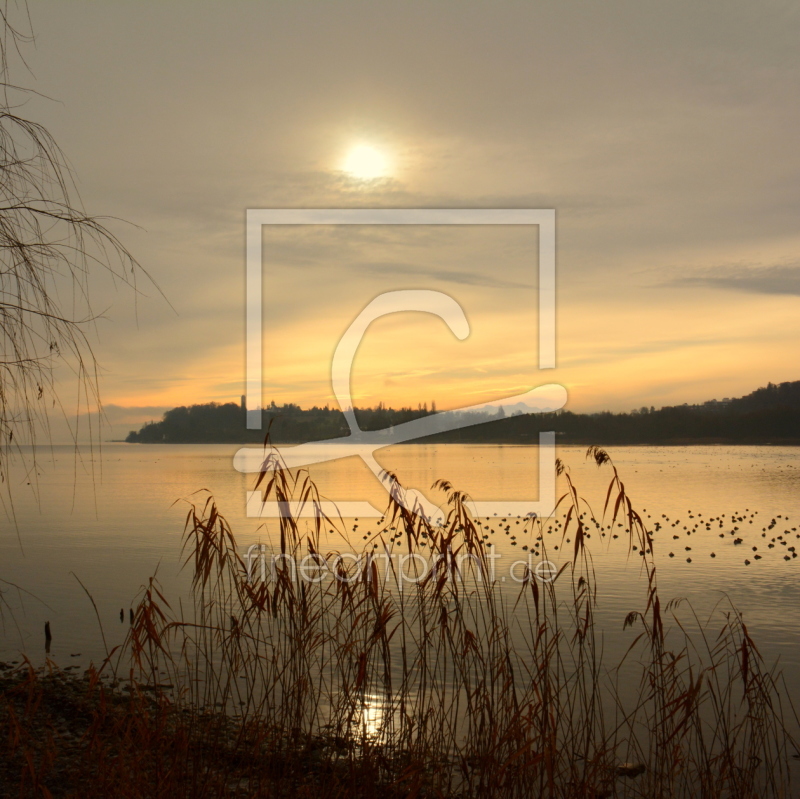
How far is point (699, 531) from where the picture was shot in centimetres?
1814

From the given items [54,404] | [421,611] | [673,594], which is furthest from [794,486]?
[54,404]

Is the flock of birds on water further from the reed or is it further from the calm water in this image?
the reed

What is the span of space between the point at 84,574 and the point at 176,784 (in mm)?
10552

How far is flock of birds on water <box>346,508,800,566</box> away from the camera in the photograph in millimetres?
15415

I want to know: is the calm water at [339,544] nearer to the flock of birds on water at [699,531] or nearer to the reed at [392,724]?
the flock of birds on water at [699,531]

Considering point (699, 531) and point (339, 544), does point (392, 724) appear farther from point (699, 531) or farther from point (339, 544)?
point (699, 531)

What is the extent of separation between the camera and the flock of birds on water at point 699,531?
607 inches

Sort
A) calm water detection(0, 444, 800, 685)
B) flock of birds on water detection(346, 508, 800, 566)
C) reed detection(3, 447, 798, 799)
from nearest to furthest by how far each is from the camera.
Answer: reed detection(3, 447, 798, 799), calm water detection(0, 444, 800, 685), flock of birds on water detection(346, 508, 800, 566)

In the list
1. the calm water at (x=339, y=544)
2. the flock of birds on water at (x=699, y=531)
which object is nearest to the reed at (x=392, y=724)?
the calm water at (x=339, y=544)

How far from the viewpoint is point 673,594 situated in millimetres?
11586

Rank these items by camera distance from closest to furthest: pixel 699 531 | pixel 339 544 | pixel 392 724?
pixel 392 724
pixel 339 544
pixel 699 531

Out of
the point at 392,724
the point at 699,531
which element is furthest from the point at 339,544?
the point at 699,531

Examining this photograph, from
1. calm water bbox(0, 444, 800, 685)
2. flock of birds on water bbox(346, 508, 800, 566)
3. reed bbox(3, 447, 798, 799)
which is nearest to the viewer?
reed bbox(3, 447, 798, 799)

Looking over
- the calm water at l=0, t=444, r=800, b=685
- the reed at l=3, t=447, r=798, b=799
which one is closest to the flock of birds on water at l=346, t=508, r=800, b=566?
the calm water at l=0, t=444, r=800, b=685
